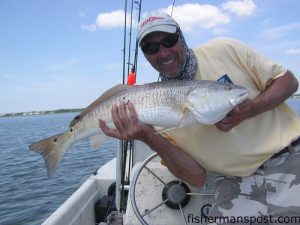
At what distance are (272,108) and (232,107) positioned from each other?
49 cm

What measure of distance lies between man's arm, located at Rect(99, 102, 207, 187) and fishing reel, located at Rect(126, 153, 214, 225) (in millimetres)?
440

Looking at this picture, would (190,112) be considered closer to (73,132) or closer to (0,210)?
(73,132)

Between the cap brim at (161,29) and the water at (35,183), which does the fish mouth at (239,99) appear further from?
the water at (35,183)

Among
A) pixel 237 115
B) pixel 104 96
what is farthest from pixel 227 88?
pixel 104 96

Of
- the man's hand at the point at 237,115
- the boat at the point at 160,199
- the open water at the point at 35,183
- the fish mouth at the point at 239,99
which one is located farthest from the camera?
the open water at the point at 35,183

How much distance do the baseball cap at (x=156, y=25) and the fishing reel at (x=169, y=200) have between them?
1.35 metres

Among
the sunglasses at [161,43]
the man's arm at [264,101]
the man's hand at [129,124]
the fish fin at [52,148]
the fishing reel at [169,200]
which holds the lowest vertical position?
the fishing reel at [169,200]

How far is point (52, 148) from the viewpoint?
366 cm

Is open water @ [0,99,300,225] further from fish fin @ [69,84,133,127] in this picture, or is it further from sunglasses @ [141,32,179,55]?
sunglasses @ [141,32,179,55]

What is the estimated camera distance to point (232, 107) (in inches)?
123

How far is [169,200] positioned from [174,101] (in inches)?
53.8

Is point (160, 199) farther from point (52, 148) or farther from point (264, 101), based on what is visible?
point (264, 101)

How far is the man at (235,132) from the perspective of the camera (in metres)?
3.27

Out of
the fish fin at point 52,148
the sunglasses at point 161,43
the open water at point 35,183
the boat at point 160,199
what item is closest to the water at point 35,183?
the open water at point 35,183
